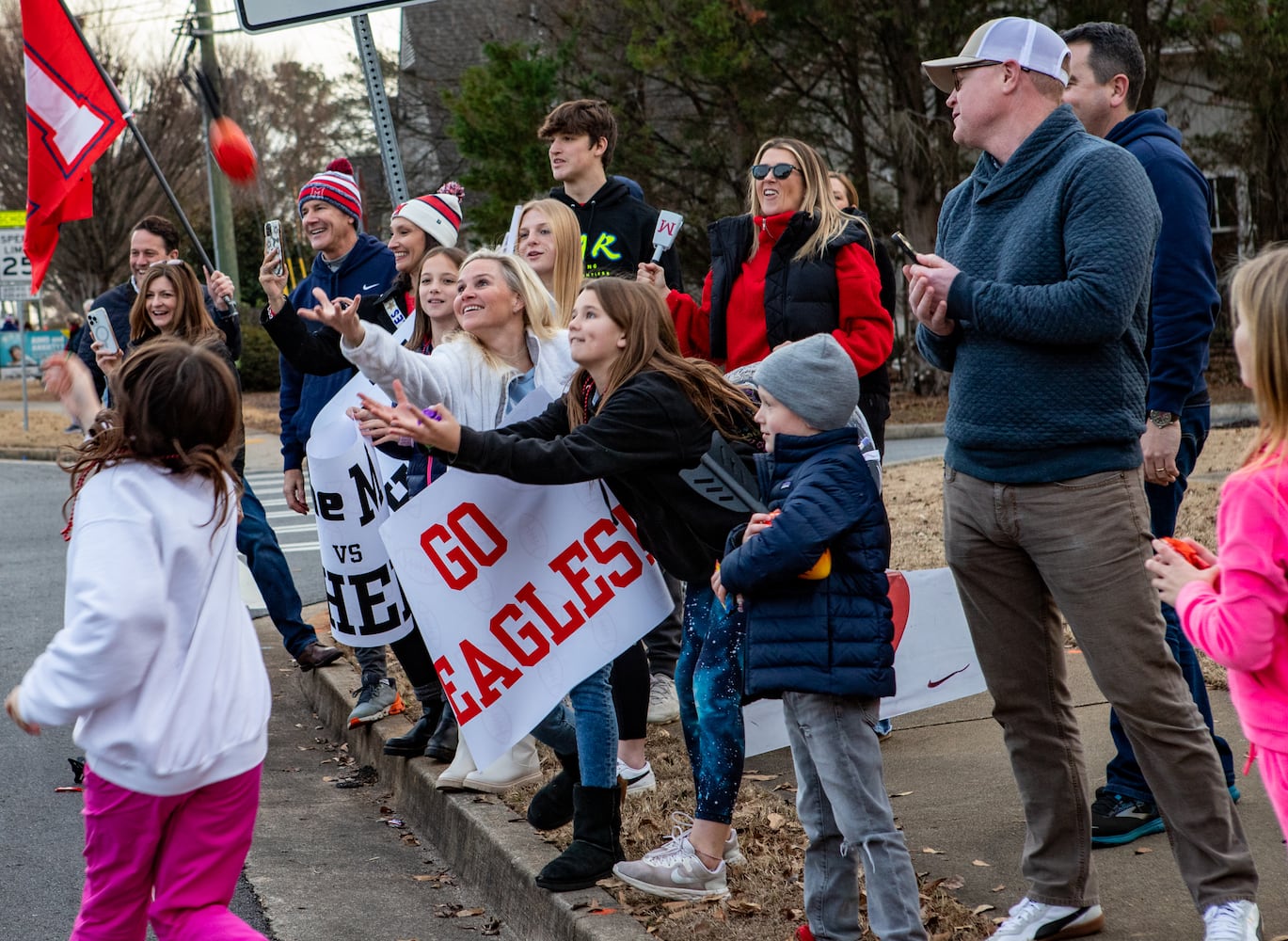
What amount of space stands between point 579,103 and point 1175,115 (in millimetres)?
19331

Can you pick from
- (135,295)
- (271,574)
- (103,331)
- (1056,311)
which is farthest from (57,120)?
(1056,311)

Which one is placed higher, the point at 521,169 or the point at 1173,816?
the point at 521,169

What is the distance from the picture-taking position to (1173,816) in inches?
133

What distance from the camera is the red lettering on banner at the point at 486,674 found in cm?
445

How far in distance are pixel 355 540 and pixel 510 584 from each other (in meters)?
1.58

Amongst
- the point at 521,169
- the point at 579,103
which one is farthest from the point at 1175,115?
the point at 579,103

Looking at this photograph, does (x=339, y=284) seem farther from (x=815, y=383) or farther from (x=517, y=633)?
(x=815, y=383)

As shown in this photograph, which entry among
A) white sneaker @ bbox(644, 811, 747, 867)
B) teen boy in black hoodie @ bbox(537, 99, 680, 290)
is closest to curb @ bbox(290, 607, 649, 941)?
white sneaker @ bbox(644, 811, 747, 867)

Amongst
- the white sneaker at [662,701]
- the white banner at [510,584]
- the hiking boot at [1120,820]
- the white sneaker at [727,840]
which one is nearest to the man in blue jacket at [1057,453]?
the hiking boot at [1120,820]

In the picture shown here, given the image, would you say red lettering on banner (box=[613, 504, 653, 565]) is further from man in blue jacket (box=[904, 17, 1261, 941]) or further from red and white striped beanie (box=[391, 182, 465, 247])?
red and white striped beanie (box=[391, 182, 465, 247])

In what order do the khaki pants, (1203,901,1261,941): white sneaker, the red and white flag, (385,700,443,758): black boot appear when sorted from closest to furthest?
(1203,901,1261,941): white sneaker < the khaki pants < (385,700,443,758): black boot < the red and white flag

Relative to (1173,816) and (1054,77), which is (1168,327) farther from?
(1173,816)

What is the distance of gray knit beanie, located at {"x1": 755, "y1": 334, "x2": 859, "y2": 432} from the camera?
3424 millimetres

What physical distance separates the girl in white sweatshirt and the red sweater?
2480mm
